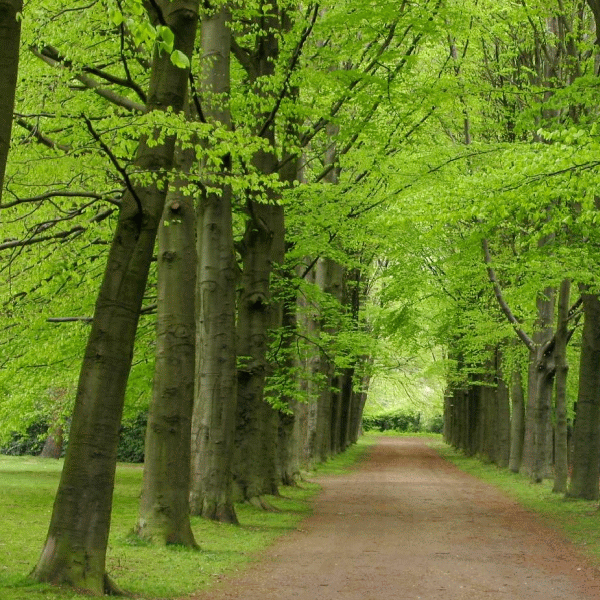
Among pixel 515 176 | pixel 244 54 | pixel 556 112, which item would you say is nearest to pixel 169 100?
pixel 515 176

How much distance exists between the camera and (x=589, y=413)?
2147 centimetres

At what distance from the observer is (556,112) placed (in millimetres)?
23844

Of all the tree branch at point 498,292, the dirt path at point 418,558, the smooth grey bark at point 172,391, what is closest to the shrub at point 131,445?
the dirt path at point 418,558

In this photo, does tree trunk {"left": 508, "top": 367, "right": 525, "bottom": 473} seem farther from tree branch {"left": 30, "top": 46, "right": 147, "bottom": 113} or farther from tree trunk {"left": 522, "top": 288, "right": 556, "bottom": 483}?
tree branch {"left": 30, "top": 46, "right": 147, "bottom": 113}

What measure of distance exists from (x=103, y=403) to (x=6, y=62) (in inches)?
152

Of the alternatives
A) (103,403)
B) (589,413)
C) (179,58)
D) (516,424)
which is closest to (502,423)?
(516,424)

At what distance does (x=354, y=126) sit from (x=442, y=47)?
30.5 ft

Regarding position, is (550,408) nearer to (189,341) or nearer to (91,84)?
(189,341)

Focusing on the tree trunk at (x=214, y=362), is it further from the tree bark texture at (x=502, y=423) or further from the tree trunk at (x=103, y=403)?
the tree bark texture at (x=502, y=423)

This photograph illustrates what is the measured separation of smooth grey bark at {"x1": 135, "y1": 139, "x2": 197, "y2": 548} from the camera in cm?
1255

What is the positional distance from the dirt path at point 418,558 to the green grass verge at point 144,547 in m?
0.34

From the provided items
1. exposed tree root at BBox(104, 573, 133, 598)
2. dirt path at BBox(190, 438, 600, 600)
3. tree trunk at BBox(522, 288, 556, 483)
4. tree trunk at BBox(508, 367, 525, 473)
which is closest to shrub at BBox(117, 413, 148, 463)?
tree trunk at BBox(508, 367, 525, 473)

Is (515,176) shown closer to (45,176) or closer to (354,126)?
(354,126)

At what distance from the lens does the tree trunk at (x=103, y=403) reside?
881 centimetres
